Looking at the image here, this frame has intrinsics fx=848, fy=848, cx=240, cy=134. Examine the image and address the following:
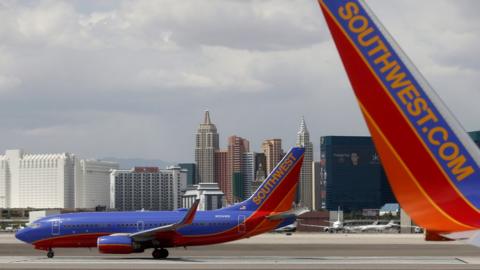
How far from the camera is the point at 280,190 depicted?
45969 millimetres

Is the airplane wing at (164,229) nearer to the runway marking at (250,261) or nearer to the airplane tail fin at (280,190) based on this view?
the runway marking at (250,261)

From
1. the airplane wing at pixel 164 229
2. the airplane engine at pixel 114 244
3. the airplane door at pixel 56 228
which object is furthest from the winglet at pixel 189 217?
the airplane door at pixel 56 228

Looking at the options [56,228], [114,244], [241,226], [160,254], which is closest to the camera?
[114,244]

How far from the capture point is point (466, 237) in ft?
23.4

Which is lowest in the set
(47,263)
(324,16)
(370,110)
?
(47,263)

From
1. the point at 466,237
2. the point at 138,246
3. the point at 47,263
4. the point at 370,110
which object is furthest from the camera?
the point at 138,246

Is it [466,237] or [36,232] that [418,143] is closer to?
[466,237]

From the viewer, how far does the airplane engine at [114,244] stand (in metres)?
42.3

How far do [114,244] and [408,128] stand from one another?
3589cm

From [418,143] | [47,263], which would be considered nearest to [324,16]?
[418,143]

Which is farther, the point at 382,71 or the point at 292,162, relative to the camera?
the point at 292,162

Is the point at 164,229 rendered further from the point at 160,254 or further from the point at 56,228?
the point at 56,228

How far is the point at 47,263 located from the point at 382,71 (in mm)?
33106

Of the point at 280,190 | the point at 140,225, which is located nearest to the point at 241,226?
the point at 280,190
